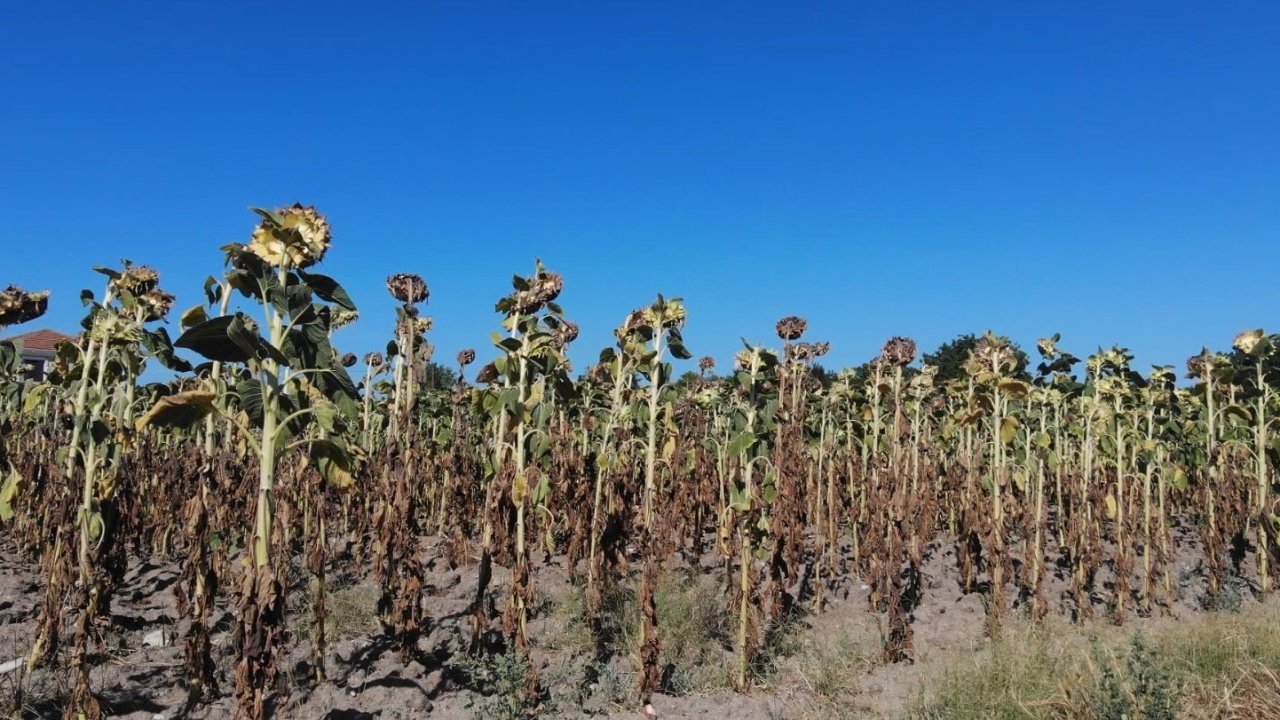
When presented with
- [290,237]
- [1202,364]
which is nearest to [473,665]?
[290,237]

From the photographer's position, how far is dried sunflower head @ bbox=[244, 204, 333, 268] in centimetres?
345

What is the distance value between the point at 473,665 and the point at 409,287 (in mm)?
2657

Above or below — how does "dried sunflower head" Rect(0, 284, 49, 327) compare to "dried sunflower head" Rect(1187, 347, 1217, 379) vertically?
below

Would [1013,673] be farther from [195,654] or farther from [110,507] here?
[110,507]

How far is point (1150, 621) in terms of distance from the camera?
7699mm

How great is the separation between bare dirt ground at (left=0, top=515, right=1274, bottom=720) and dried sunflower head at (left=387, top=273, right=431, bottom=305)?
7.51ft

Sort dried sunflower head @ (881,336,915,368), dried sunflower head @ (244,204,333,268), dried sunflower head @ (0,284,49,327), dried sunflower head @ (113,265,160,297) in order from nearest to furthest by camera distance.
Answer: dried sunflower head @ (244,204,333,268) → dried sunflower head @ (0,284,49,327) → dried sunflower head @ (113,265,160,297) → dried sunflower head @ (881,336,915,368)

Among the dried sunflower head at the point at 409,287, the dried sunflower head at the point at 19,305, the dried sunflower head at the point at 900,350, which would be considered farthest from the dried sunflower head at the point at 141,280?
the dried sunflower head at the point at 900,350

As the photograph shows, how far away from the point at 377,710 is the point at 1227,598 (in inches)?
329

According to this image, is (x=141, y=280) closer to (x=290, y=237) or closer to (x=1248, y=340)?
(x=290, y=237)

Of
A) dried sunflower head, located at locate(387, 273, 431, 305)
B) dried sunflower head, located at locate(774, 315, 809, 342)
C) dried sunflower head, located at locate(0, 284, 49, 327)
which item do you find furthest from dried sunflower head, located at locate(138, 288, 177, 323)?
dried sunflower head, located at locate(774, 315, 809, 342)

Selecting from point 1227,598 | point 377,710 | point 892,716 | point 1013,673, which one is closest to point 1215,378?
point 1227,598

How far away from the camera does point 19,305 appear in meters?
4.57

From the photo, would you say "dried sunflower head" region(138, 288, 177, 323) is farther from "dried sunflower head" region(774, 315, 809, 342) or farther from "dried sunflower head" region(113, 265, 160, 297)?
"dried sunflower head" region(774, 315, 809, 342)
